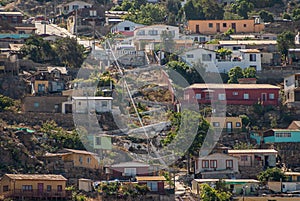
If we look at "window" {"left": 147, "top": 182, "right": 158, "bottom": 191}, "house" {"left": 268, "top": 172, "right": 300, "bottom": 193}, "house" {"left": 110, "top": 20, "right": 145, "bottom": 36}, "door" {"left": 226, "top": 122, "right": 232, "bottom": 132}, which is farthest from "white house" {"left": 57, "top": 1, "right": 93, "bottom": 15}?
"window" {"left": 147, "top": 182, "right": 158, "bottom": 191}

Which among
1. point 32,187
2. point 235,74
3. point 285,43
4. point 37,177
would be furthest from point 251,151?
point 285,43

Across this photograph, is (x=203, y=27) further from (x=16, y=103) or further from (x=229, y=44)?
(x=16, y=103)

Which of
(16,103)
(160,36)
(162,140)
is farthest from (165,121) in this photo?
(160,36)

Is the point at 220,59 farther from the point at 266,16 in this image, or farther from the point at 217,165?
the point at 217,165

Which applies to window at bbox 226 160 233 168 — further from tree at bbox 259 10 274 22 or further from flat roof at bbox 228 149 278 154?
tree at bbox 259 10 274 22

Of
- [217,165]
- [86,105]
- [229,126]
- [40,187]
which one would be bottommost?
[217,165]

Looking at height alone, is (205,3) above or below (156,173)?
above
